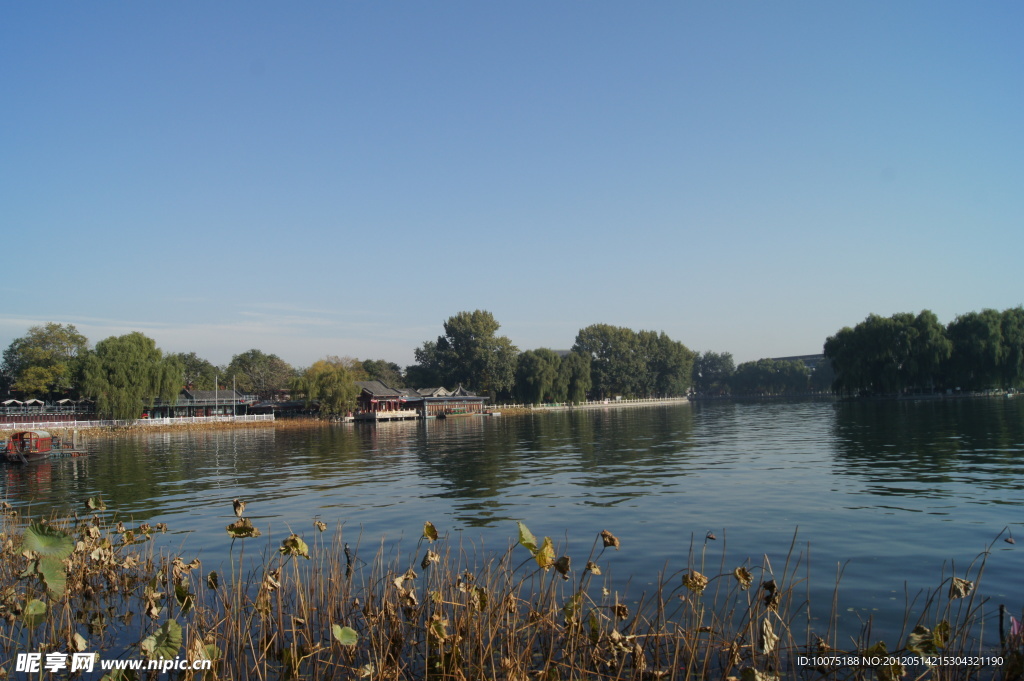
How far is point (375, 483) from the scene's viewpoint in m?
27.4

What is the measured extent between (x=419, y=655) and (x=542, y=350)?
12280cm

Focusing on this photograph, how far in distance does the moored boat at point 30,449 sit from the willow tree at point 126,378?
29.2 metres

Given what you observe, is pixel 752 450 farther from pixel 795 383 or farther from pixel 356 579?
pixel 795 383

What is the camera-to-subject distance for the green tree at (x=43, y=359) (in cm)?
8812

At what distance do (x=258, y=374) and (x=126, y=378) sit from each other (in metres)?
53.3

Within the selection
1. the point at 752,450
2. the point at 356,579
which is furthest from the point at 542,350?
the point at 356,579

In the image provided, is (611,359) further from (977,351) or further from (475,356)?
(977,351)

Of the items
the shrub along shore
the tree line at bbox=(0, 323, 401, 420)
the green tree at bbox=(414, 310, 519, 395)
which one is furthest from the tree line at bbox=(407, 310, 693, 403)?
the shrub along shore

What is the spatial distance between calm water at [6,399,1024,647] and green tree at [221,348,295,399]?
82.6 meters

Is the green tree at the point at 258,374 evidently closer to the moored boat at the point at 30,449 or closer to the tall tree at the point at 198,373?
the tall tree at the point at 198,373

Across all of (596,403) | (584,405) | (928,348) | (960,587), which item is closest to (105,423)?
(960,587)

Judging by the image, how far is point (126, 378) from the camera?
72500 mm

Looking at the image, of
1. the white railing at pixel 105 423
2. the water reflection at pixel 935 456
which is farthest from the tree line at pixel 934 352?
the white railing at pixel 105 423

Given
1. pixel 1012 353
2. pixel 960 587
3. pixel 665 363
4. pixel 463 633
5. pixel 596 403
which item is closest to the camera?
pixel 960 587
